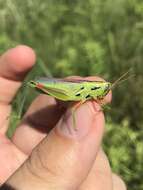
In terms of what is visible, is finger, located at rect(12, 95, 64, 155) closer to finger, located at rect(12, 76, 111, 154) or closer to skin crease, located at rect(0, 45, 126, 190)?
finger, located at rect(12, 76, 111, 154)

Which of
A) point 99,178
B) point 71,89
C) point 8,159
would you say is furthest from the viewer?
point 8,159

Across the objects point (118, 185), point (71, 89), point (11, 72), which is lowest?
point (118, 185)

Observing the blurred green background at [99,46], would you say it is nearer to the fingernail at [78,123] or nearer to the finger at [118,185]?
the finger at [118,185]

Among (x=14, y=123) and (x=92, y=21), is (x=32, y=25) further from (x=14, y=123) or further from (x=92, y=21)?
(x=14, y=123)

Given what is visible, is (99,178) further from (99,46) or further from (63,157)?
(99,46)

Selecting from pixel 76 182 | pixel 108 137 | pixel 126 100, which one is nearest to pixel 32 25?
pixel 126 100

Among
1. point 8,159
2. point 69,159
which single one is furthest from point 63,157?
point 8,159
